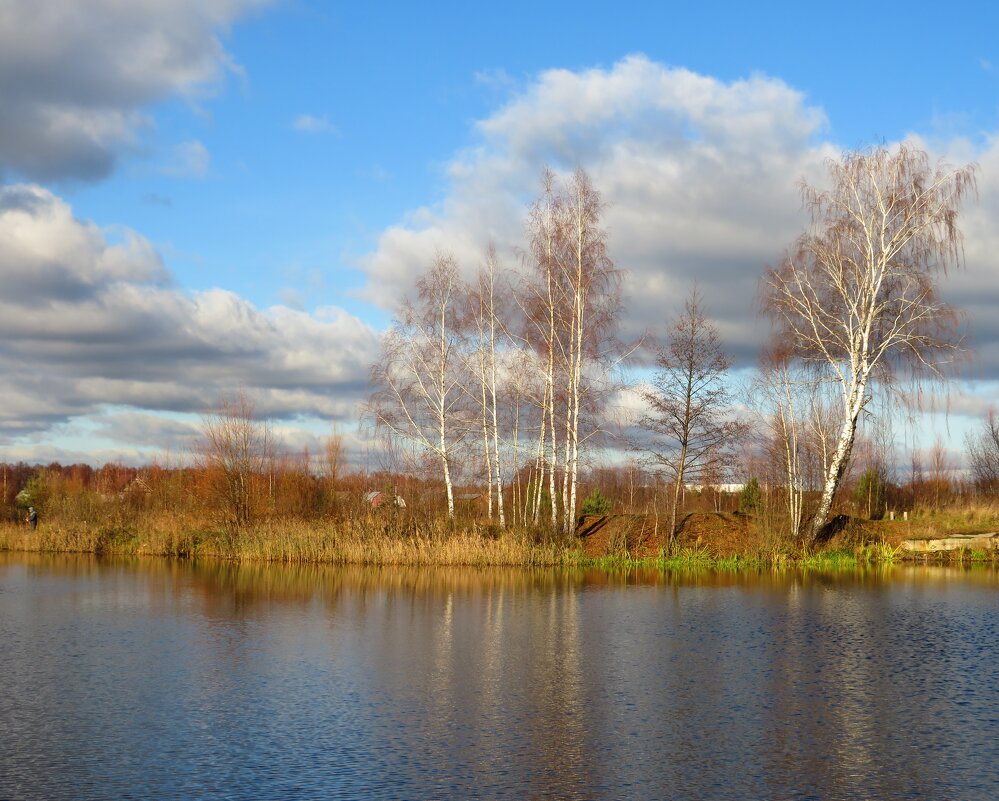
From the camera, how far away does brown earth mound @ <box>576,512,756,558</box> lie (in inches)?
1378

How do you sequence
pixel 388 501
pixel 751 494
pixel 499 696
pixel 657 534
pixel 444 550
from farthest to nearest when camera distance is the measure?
1. pixel 751 494
2. pixel 388 501
3. pixel 657 534
4. pixel 444 550
5. pixel 499 696

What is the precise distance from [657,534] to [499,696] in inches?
906

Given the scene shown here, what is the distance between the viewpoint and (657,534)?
36.0 m

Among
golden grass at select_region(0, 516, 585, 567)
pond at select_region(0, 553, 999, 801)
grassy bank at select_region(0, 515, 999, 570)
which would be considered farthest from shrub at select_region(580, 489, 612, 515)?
pond at select_region(0, 553, 999, 801)

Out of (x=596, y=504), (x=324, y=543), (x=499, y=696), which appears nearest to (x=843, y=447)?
(x=324, y=543)

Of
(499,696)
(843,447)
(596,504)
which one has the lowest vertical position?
(499,696)

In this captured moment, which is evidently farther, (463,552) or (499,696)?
(463,552)

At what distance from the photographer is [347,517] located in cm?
3600

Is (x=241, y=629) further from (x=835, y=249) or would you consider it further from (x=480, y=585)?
(x=835, y=249)

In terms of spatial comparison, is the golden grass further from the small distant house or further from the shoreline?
the small distant house

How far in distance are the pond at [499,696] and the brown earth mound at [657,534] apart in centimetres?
936

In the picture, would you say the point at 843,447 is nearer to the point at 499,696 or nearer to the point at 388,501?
the point at 388,501

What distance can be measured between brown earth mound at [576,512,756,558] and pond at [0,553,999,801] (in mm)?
9357

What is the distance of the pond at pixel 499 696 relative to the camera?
10.1 metres
